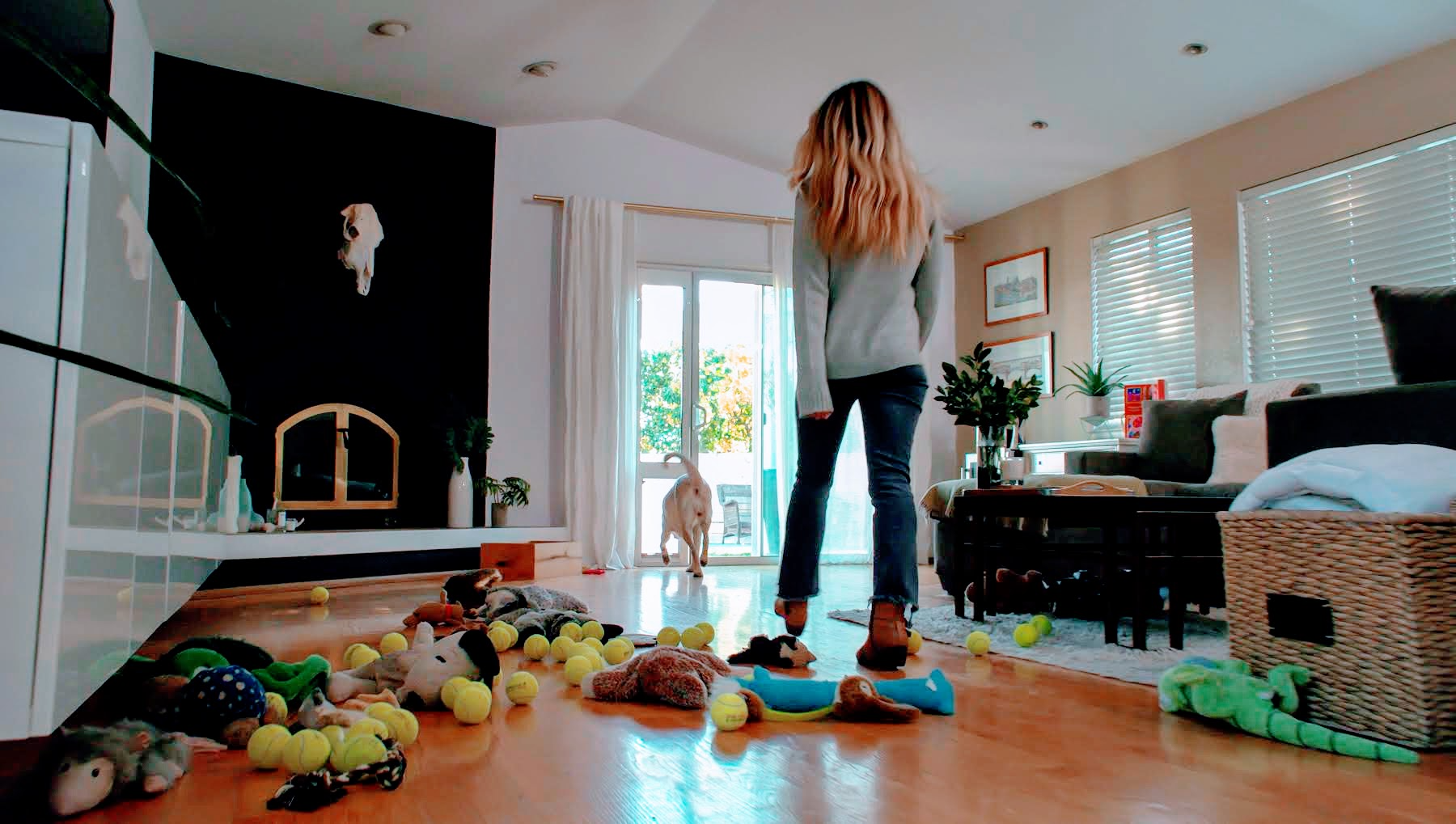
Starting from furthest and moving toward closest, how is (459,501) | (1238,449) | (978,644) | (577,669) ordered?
(459,501) → (1238,449) → (978,644) → (577,669)

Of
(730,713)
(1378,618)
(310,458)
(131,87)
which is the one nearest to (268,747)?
(730,713)

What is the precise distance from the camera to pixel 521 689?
5.27 feet

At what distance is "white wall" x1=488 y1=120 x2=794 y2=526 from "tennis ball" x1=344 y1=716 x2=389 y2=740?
4.44 metres

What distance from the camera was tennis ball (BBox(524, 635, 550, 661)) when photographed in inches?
83.8

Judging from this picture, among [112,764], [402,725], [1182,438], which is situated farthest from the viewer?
[1182,438]

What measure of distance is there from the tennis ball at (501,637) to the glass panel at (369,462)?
301 centimetres

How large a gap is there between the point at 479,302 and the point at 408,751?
457 cm

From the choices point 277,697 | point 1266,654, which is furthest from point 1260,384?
point 277,697

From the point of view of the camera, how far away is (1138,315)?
550 centimetres

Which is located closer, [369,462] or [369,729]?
[369,729]

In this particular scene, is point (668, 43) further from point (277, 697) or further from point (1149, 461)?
point (277, 697)

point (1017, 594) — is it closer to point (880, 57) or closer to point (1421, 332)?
point (1421, 332)

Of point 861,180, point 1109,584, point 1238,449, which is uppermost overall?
point 861,180

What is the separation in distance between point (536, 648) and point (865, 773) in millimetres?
1115
